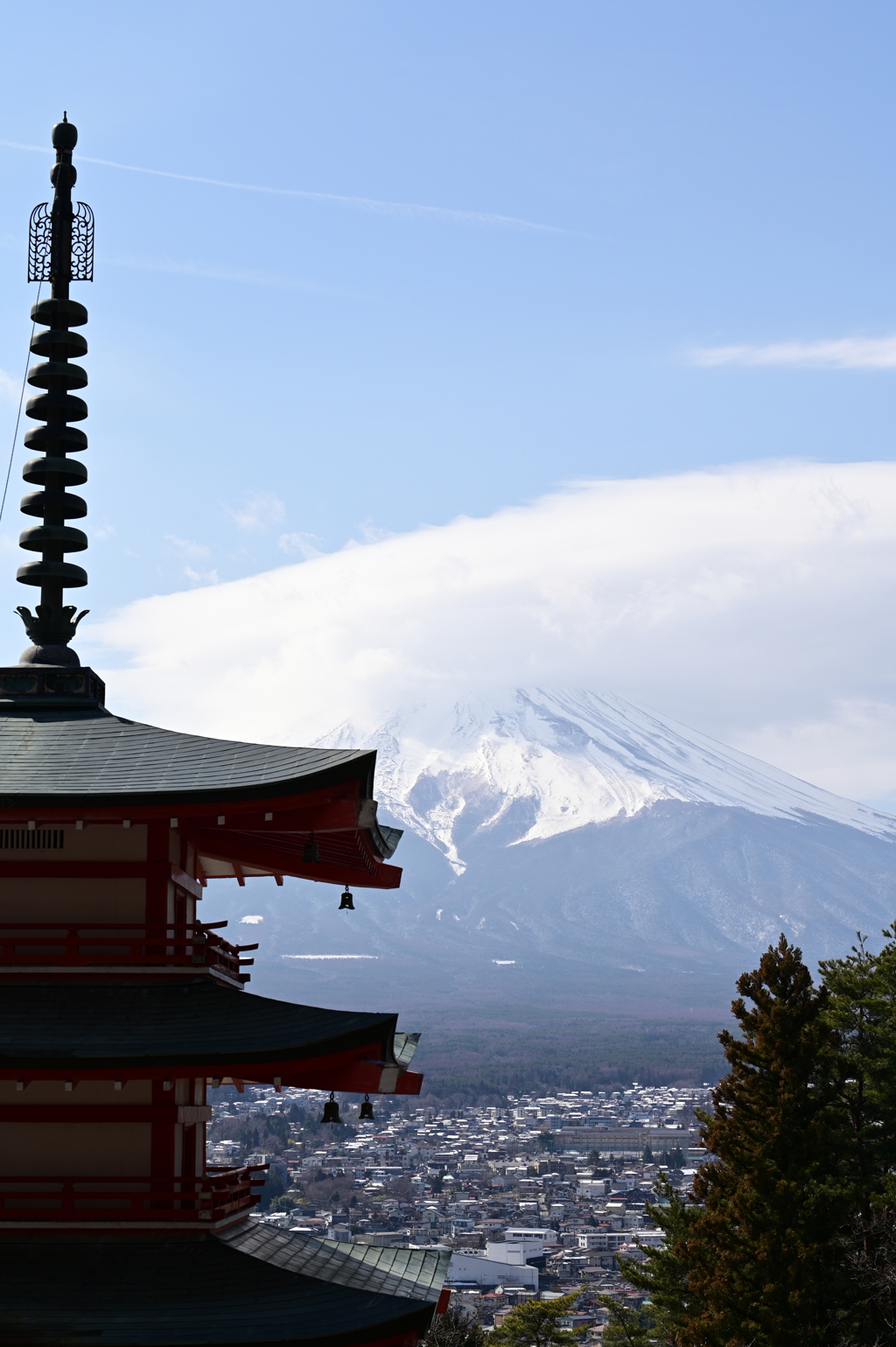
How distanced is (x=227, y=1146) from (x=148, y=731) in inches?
4821

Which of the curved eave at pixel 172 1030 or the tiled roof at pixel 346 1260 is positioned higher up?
the curved eave at pixel 172 1030

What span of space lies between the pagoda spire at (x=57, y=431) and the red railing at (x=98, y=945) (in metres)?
3.52

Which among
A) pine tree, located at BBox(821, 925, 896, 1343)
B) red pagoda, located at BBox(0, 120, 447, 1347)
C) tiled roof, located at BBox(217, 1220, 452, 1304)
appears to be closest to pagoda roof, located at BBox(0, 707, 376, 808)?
red pagoda, located at BBox(0, 120, 447, 1347)

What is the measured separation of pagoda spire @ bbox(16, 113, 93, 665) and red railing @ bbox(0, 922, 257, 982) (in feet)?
11.6

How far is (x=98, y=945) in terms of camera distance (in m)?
15.9

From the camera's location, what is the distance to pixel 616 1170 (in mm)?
142625

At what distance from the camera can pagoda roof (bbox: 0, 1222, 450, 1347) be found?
13836 millimetres

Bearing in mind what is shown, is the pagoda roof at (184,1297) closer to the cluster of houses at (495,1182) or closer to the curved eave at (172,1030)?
the curved eave at (172,1030)

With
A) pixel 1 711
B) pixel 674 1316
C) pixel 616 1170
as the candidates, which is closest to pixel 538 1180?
pixel 616 1170

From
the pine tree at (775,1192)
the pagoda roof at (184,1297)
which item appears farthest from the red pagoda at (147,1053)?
the pine tree at (775,1192)

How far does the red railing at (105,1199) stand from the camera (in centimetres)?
1520

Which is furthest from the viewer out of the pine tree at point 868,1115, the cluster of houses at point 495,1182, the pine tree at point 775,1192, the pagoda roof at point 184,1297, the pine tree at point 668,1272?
the cluster of houses at point 495,1182

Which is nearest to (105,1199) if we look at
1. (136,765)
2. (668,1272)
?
(136,765)

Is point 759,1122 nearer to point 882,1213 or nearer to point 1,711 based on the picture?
point 882,1213
